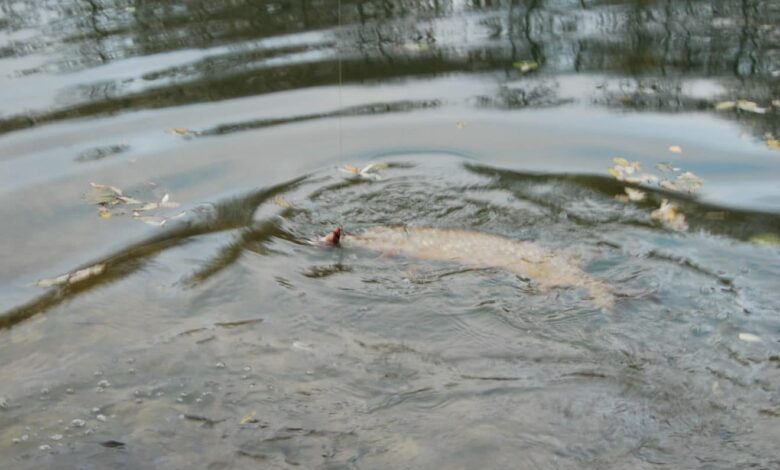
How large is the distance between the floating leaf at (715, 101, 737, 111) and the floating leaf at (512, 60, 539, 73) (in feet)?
6.29

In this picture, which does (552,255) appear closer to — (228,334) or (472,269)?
(472,269)

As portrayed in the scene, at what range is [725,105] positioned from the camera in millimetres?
7703

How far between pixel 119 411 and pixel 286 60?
543 centimetres

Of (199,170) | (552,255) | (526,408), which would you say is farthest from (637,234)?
(199,170)

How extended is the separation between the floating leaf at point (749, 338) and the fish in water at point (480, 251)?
0.75 m

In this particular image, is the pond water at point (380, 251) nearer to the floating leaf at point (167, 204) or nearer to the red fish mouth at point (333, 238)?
the floating leaf at point (167, 204)

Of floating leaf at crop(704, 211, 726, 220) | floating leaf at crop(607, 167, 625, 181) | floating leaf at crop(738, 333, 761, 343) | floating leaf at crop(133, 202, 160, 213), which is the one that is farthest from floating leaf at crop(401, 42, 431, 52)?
floating leaf at crop(738, 333, 761, 343)

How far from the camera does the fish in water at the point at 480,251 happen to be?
516 centimetres

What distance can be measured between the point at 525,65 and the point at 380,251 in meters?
4.00

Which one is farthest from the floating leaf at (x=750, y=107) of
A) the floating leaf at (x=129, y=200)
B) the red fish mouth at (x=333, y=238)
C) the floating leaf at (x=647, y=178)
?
the floating leaf at (x=129, y=200)

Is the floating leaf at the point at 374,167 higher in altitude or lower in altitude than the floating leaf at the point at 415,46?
lower

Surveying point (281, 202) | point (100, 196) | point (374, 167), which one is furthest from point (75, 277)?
point (374, 167)

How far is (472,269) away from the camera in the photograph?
5.31 metres

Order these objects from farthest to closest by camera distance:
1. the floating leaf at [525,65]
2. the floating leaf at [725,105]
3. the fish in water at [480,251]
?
the floating leaf at [525,65], the floating leaf at [725,105], the fish in water at [480,251]
